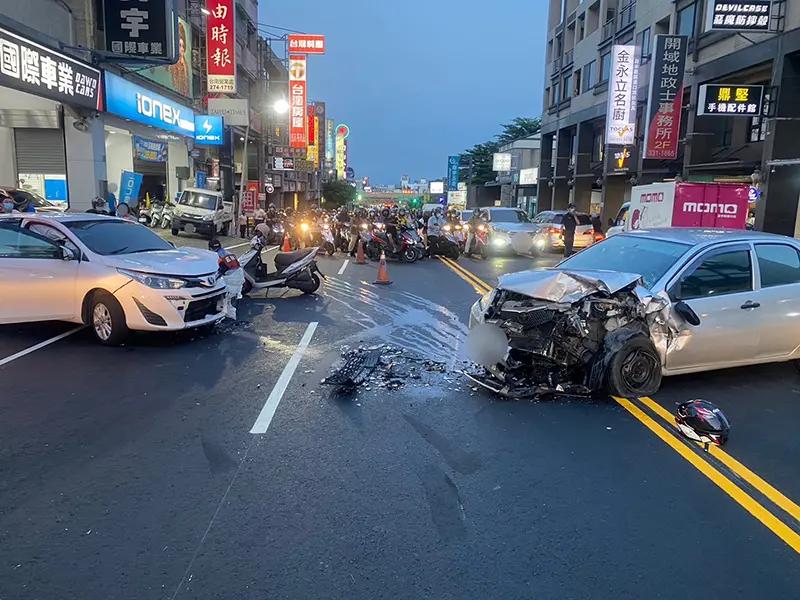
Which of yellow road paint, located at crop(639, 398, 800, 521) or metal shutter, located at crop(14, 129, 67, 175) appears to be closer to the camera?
yellow road paint, located at crop(639, 398, 800, 521)

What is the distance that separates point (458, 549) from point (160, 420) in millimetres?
3016

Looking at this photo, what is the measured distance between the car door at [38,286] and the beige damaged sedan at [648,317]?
A: 16.8ft

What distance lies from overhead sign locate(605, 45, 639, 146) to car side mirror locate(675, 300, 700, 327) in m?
25.8

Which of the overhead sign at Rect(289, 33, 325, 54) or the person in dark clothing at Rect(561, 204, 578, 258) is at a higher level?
the overhead sign at Rect(289, 33, 325, 54)

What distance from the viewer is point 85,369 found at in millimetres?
6676

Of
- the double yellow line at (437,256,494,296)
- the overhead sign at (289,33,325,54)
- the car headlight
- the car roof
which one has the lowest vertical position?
the double yellow line at (437,256,494,296)

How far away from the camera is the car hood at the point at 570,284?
18.7 ft

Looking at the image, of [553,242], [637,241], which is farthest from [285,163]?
[637,241]

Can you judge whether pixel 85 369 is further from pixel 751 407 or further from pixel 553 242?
pixel 553 242

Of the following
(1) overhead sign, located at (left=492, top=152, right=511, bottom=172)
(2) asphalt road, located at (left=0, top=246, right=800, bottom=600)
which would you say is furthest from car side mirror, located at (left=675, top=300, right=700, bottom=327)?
(1) overhead sign, located at (left=492, top=152, right=511, bottom=172)

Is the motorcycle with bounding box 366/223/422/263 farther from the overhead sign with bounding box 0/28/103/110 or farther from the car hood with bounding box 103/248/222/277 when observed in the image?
the car hood with bounding box 103/248/222/277

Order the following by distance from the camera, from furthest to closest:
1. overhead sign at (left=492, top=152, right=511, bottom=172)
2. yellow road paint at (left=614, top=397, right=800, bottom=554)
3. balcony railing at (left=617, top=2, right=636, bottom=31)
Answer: overhead sign at (left=492, top=152, right=511, bottom=172) → balcony railing at (left=617, top=2, right=636, bottom=31) → yellow road paint at (left=614, top=397, right=800, bottom=554)

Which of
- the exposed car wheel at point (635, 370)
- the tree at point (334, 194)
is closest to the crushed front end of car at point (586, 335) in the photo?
the exposed car wheel at point (635, 370)

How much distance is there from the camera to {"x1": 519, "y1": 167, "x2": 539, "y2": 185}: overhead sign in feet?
173
